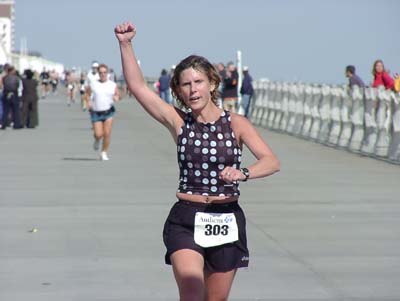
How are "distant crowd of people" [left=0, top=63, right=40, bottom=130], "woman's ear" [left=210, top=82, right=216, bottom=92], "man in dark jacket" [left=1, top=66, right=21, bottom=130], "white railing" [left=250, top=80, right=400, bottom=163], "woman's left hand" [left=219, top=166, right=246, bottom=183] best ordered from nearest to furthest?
"woman's left hand" [left=219, top=166, right=246, bottom=183], "woman's ear" [left=210, top=82, right=216, bottom=92], "white railing" [left=250, top=80, right=400, bottom=163], "man in dark jacket" [left=1, top=66, right=21, bottom=130], "distant crowd of people" [left=0, top=63, right=40, bottom=130]

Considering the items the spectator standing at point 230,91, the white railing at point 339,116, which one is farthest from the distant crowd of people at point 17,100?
the white railing at point 339,116

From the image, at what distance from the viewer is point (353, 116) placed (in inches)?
1059

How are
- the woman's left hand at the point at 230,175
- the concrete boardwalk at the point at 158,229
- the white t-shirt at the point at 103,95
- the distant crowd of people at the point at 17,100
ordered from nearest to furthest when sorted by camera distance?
the woman's left hand at the point at 230,175
the concrete boardwalk at the point at 158,229
the white t-shirt at the point at 103,95
the distant crowd of people at the point at 17,100

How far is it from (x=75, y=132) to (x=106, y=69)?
12.7m

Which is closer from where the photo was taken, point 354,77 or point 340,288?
point 340,288

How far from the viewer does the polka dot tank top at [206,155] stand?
6.54 m

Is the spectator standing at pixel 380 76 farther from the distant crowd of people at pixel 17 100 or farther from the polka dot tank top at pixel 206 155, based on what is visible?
the polka dot tank top at pixel 206 155

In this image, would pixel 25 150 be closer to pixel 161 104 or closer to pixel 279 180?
pixel 279 180

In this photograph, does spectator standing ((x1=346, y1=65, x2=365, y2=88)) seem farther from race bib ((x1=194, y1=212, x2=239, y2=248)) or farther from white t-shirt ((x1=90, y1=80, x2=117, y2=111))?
race bib ((x1=194, y1=212, x2=239, y2=248))

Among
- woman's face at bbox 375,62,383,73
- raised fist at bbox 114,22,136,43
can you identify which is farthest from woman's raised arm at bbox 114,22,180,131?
woman's face at bbox 375,62,383,73

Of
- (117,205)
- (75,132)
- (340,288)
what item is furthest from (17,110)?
(340,288)

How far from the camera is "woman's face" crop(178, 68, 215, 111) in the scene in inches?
258

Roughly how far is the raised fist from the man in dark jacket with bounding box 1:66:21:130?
30586mm

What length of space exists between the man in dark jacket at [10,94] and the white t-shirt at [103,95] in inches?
573
